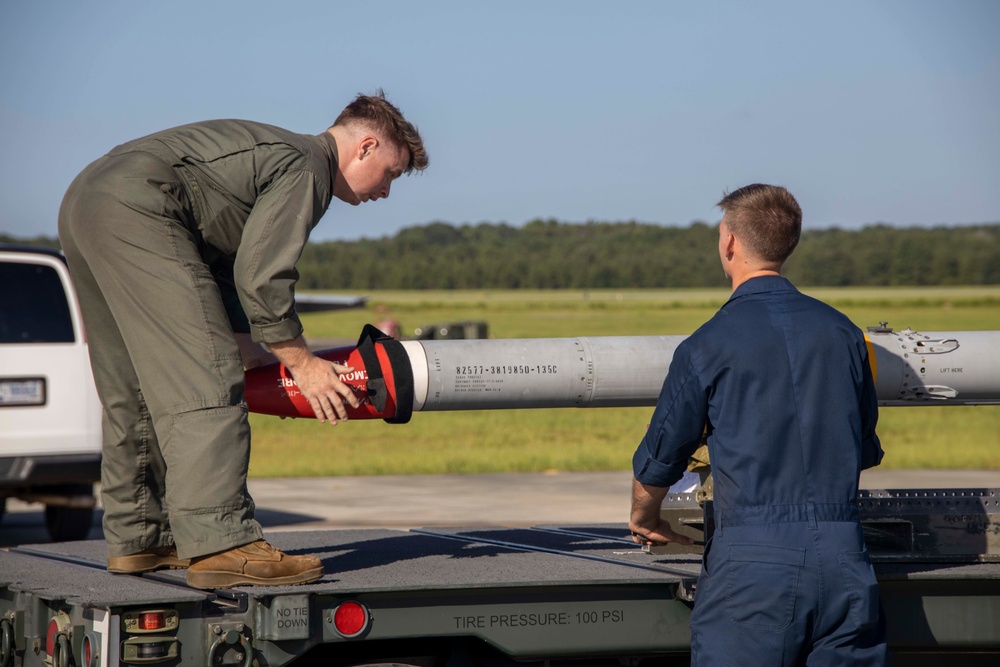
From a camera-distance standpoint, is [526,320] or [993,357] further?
[526,320]

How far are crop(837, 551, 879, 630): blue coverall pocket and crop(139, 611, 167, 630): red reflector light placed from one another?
178 cm

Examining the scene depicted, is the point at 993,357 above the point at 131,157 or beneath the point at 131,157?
beneath

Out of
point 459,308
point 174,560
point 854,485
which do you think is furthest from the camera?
point 459,308

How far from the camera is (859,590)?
124 inches

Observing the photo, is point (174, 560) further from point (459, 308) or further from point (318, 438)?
point (459, 308)

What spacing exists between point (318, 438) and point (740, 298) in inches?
829

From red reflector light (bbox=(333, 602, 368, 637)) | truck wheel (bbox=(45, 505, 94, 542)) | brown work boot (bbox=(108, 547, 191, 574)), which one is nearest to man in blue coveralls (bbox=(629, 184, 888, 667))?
red reflector light (bbox=(333, 602, 368, 637))

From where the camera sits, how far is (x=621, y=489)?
15.0 meters

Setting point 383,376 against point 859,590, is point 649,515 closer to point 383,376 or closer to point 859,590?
point 859,590

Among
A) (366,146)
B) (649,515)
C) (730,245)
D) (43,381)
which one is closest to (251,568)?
(649,515)

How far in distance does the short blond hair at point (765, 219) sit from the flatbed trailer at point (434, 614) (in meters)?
1.02

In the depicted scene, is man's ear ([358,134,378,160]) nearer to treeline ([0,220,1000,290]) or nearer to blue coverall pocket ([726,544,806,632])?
blue coverall pocket ([726,544,806,632])

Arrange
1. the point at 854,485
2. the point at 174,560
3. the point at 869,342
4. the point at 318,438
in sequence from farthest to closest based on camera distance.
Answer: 1. the point at 318,438
2. the point at 869,342
3. the point at 174,560
4. the point at 854,485

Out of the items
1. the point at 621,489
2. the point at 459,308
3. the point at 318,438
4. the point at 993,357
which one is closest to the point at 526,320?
the point at 459,308
